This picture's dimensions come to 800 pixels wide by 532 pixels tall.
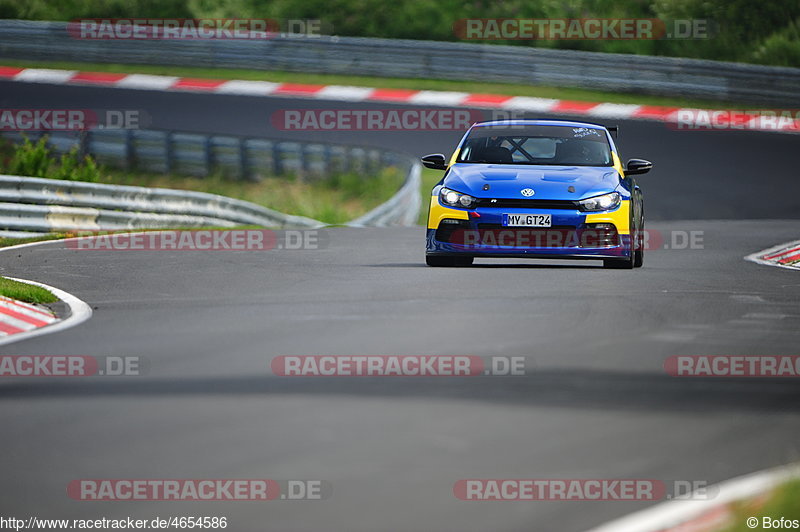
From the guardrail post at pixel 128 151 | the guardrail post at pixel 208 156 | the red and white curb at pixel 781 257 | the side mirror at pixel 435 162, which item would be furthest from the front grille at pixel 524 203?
the guardrail post at pixel 128 151

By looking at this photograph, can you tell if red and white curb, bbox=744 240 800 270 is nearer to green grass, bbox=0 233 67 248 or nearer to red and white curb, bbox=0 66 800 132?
green grass, bbox=0 233 67 248

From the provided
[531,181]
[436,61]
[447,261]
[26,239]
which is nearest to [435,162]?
[447,261]

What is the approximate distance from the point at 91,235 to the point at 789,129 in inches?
576

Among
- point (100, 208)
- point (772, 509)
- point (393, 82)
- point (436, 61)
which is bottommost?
point (100, 208)

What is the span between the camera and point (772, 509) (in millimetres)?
5406

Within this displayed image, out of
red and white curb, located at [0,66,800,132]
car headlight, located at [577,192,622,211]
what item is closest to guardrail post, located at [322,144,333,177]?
red and white curb, located at [0,66,800,132]

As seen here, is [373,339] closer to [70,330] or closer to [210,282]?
[70,330]

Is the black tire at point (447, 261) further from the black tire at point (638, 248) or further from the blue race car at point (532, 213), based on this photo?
the black tire at point (638, 248)

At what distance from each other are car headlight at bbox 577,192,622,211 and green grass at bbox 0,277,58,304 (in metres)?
4.89

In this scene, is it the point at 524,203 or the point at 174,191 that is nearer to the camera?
the point at 524,203

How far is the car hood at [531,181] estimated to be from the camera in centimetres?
1341

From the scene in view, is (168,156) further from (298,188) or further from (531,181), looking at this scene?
(531,181)

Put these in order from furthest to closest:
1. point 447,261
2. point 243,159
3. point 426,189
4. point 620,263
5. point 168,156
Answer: point 168,156 → point 243,159 → point 426,189 → point 447,261 → point 620,263

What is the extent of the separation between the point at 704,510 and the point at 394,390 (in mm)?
2747
